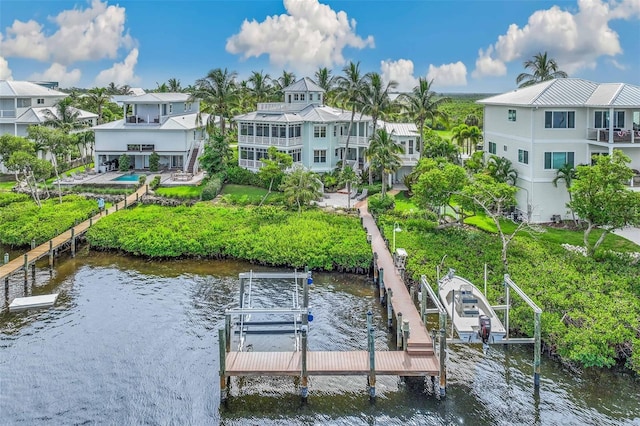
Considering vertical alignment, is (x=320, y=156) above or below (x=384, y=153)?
above

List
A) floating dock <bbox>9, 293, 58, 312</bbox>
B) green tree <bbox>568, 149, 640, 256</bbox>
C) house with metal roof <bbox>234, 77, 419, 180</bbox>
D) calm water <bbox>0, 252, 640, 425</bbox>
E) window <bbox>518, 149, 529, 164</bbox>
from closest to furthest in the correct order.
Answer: calm water <bbox>0, 252, 640, 425</bbox> < floating dock <bbox>9, 293, 58, 312</bbox> < green tree <bbox>568, 149, 640, 256</bbox> < window <bbox>518, 149, 529, 164</bbox> < house with metal roof <bbox>234, 77, 419, 180</bbox>

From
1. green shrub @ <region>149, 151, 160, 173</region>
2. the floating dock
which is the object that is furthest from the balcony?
green shrub @ <region>149, 151, 160, 173</region>

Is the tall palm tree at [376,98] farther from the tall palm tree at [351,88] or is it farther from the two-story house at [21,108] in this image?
the two-story house at [21,108]

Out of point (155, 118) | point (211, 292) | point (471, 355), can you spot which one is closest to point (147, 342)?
point (211, 292)

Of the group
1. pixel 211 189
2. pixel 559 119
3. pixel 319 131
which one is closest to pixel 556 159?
pixel 559 119

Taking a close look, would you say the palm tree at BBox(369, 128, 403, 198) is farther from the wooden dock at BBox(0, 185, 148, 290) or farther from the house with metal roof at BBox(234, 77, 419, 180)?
the wooden dock at BBox(0, 185, 148, 290)

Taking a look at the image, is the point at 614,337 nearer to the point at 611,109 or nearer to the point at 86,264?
the point at 611,109

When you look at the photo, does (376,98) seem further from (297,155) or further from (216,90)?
(216,90)
